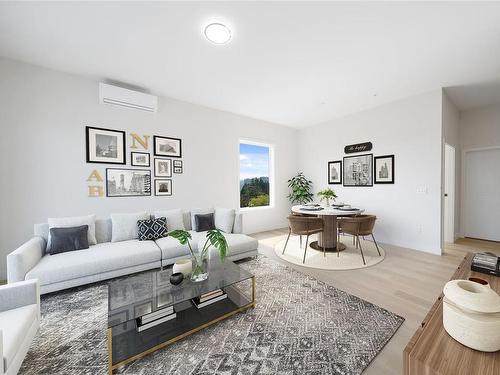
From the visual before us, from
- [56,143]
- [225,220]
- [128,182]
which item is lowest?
[225,220]

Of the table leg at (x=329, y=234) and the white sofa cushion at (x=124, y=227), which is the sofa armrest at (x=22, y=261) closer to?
the white sofa cushion at (x=124, y=227)

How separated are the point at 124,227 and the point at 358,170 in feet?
15.6

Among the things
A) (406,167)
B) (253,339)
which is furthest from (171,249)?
(406,167)

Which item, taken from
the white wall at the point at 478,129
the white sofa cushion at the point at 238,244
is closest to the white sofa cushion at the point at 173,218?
the white sofa cushion at the point at 238,244

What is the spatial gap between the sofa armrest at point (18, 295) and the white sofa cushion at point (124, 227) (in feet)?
4.70

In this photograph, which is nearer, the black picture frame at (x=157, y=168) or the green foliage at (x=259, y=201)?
the black picture frame at (x=157, y=168)

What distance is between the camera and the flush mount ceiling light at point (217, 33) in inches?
85.2

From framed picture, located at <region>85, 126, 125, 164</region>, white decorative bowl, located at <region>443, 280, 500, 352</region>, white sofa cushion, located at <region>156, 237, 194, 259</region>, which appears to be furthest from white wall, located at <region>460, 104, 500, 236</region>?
framed picture, located at <region>85, 126, 125, 164</region>

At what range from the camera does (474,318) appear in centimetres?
75

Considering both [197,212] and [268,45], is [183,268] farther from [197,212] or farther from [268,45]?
[268,45]

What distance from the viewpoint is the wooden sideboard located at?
685mm

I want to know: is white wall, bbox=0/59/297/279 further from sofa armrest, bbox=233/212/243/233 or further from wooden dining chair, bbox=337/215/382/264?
wooden dining chair, bbox=337/215/382/264

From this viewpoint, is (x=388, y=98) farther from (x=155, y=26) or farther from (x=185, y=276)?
(x=185, y=276)

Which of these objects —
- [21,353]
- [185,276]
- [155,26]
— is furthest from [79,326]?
[155,26]
